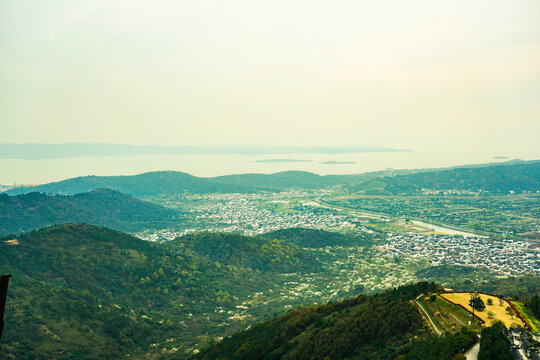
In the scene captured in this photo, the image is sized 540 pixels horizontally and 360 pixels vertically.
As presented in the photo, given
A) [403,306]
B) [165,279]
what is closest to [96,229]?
[165,279]

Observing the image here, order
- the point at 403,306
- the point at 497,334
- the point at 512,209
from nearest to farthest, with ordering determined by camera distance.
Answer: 1. the point at 497,334
2. the point at 403,306
3. the point at 512,209

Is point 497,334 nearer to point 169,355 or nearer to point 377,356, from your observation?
point 377,356

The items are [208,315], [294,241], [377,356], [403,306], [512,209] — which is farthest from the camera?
[512,209]

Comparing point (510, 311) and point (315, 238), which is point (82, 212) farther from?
point (510, 311)

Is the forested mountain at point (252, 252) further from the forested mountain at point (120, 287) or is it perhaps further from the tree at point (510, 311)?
the tree at point (510, 311)

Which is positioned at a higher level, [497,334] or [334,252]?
[497,334]

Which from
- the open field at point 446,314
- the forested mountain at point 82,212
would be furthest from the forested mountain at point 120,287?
the forested mountain at point 82,212

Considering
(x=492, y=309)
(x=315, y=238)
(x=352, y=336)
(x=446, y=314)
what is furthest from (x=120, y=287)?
(x=315, y=238)
